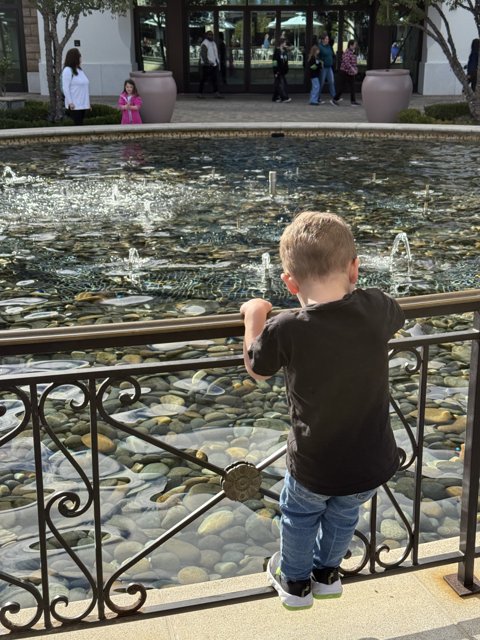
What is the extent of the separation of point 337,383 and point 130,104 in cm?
1890

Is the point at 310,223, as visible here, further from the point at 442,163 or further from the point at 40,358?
the point at 442,163

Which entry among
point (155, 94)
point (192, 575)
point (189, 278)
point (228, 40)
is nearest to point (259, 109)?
point (155, 94)

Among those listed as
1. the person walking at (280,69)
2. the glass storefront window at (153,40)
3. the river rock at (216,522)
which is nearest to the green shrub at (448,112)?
the person walking at (280,69)

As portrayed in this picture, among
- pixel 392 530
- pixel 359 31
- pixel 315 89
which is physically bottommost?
pixel 392 530

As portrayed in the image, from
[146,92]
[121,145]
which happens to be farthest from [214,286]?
[146,92]

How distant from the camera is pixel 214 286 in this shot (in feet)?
27.8

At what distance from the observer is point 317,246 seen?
2250 mm

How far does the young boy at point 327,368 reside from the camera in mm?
2295

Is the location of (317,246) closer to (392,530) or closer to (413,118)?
(392,530)

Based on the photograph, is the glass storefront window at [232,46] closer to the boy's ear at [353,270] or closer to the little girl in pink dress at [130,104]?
the little girl in pink dress at [130,104]

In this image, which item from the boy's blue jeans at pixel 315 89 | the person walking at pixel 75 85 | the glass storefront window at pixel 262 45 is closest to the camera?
the person walking at pixel 75 85

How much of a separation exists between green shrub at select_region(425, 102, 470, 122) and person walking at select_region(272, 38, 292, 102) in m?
6.37

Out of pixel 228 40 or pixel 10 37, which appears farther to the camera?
pixel 10 37

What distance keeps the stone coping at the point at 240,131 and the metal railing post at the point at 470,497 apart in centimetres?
1695
